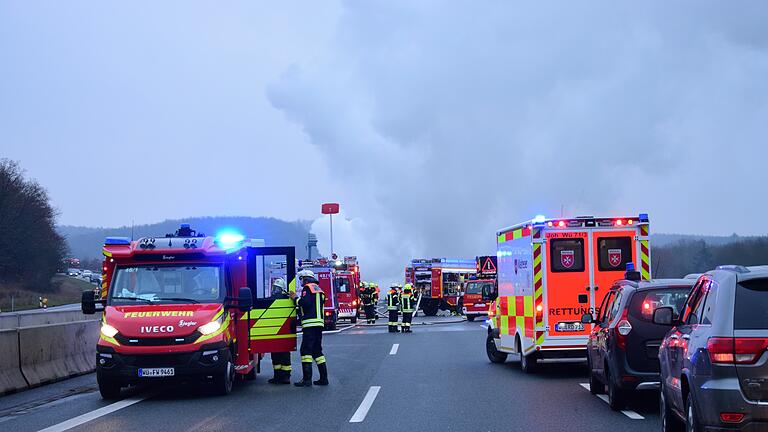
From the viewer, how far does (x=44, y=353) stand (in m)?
16.7

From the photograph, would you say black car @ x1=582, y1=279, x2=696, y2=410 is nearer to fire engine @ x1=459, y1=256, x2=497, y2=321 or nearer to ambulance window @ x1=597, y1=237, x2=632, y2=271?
ambulance window @ x1=597, y1=237, x2=632, y2=271

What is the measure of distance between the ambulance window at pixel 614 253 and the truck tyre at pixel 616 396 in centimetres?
501

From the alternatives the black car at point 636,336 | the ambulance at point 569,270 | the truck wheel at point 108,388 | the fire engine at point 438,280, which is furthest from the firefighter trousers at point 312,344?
the fire engine at point 438,280

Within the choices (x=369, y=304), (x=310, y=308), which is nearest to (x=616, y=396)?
(x=310, y=308)

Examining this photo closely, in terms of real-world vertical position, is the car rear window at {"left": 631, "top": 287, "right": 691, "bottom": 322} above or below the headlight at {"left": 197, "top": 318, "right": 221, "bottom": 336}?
above

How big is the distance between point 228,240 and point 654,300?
6.83 meters

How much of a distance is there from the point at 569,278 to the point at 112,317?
310 inches

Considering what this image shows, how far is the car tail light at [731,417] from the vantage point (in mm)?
6867

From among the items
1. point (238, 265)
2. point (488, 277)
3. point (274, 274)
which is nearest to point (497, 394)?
point (238, 265)

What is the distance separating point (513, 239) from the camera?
18359mm

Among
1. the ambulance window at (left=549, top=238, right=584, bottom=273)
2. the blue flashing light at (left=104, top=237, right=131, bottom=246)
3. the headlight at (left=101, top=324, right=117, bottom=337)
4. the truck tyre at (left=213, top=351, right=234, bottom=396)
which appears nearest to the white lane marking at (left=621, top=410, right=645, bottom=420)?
the ambulance window at (left=549, top=238, right=584, bottom=273)

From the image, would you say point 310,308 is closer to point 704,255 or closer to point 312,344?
point 312,344

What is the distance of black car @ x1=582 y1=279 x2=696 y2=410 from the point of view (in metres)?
11.6

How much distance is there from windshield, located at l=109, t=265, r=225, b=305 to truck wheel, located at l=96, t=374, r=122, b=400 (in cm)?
119
